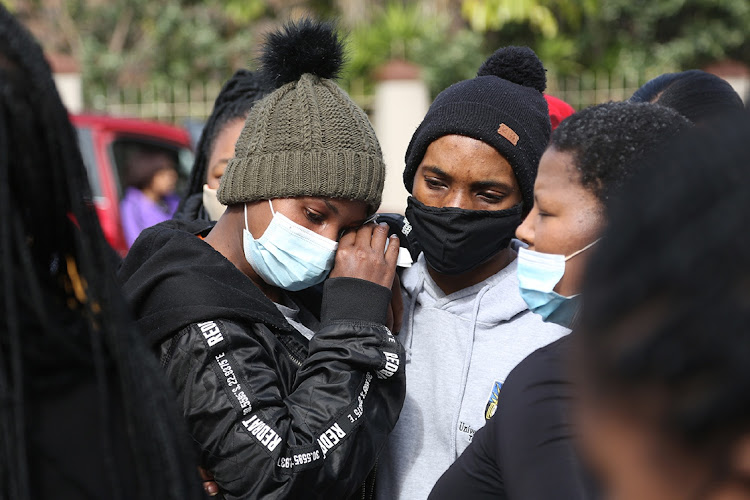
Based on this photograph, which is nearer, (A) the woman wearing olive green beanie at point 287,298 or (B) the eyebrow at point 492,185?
(A) the woman wearing olive green beanie at point 287,298

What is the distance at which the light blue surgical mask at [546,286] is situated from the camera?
1840mm

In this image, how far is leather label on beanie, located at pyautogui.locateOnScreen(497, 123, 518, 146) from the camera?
2.38 m

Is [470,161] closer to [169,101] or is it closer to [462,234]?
[462,234]

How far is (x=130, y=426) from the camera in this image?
1.10 meters

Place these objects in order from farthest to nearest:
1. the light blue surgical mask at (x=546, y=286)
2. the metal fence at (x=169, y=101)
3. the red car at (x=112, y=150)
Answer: the metal fence at (x=169, y=101), the red car at (x=112, y=150), the light blue surgical mask at (x=546, y=286)

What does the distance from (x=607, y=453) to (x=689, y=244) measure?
0.69ft

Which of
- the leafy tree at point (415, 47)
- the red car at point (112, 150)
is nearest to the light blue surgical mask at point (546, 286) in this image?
the red car at point (112, 150)

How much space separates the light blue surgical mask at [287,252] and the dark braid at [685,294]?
1.64 meters

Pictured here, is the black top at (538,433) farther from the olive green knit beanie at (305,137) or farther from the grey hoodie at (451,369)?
the olive green knit beanie at (305,137)

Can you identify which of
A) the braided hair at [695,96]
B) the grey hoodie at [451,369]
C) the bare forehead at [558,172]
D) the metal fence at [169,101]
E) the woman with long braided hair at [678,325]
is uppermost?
the woman with long braided hair at [678,325]

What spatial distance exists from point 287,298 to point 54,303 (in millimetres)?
1378

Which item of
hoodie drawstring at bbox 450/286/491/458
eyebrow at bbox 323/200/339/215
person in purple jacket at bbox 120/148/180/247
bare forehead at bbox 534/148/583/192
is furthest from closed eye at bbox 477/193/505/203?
person in purple jacket at bbox 120/148/180/247

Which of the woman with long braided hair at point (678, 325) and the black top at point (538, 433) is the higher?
the woman with long braided hair at point (678, 325)

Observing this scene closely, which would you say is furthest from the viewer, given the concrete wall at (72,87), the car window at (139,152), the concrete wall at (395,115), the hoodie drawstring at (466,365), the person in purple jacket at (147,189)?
the concrete wall at (72,87)
